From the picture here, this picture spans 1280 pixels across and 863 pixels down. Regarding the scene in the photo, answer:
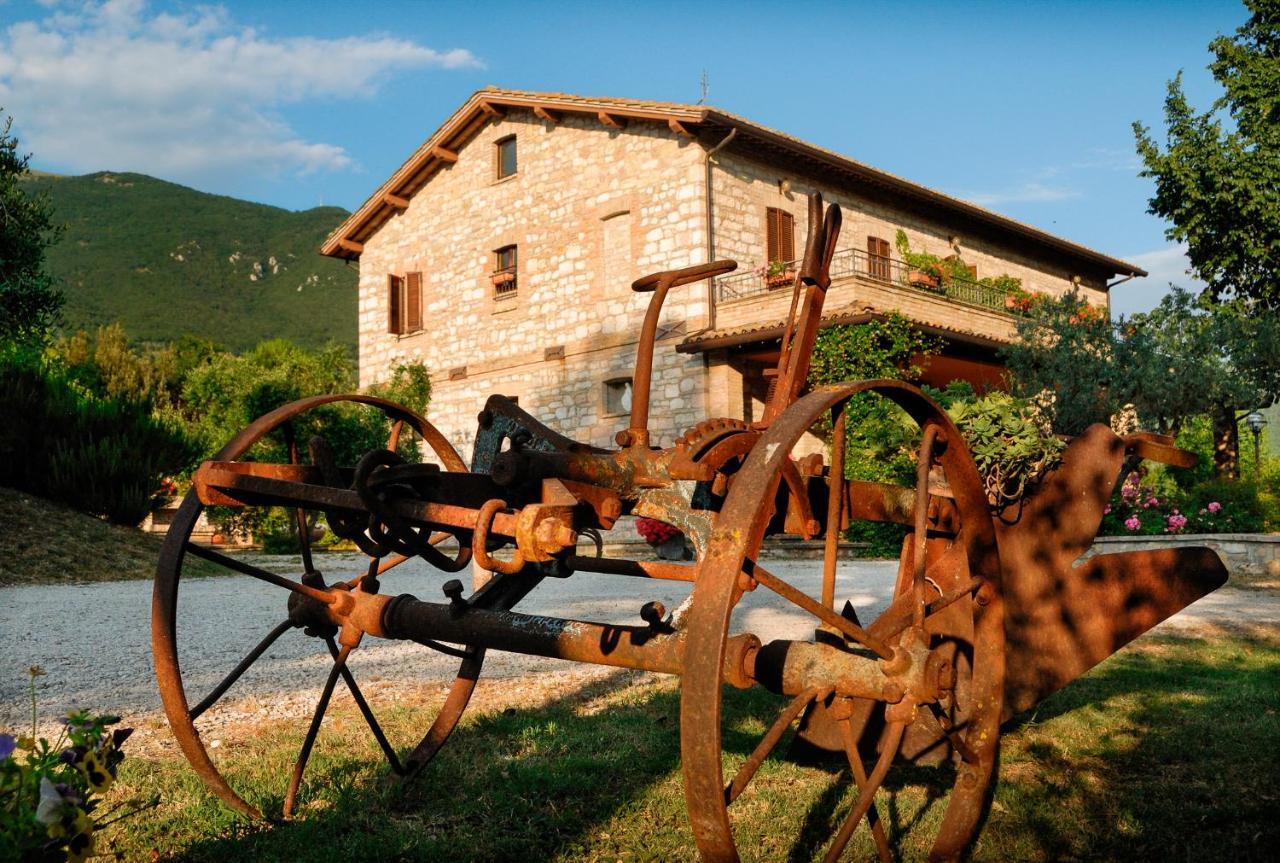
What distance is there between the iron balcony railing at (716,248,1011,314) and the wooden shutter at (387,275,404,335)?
346 inches

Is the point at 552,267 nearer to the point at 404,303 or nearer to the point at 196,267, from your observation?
the point at 404,303

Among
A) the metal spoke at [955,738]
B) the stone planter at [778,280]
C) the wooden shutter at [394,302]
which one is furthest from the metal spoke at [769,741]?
the wooden shutter at [394,302]

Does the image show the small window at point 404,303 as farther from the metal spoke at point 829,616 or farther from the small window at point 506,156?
the metal spoke at point 829,616

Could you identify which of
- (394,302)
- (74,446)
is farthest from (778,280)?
(74,446)

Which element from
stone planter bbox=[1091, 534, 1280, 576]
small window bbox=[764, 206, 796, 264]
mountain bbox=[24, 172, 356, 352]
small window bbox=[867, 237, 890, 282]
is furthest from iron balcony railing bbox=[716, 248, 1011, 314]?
mountain bbox=[24, 172, 356, 352]

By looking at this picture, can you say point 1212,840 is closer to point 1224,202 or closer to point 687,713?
point 687,713

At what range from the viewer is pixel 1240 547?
1080 cm

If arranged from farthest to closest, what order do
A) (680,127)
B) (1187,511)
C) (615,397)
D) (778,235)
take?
(615,397) < (778,235) < (680,127) < (1187,511)

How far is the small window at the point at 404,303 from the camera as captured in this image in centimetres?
2269

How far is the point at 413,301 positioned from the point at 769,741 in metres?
21.8

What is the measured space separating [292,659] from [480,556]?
4.67m

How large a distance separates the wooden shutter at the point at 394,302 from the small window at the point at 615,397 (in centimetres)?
686

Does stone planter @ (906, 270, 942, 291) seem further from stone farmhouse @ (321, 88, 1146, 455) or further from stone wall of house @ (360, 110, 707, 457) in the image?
stone wall of house @ (360, 110, 707, 457)

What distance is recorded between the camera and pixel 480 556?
206 cm
